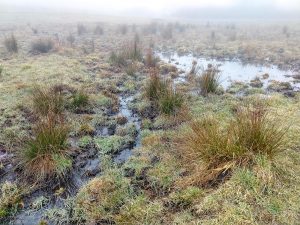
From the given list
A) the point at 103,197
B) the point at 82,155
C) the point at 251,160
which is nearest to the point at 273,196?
the point at 251,160

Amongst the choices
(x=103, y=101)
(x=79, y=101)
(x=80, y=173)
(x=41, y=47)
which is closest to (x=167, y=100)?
(x=103, y=101)

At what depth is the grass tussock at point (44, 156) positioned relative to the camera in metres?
5.94

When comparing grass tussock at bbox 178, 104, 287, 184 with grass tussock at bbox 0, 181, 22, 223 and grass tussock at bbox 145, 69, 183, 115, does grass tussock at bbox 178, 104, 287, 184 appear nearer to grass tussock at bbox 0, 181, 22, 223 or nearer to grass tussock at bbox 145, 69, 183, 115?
grass tussock at bbox 145, 69, 183, 115

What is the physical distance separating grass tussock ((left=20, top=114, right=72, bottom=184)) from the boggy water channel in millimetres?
306

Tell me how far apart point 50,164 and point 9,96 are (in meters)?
5.07

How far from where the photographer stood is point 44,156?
6039 millimetres

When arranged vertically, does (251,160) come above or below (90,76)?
above

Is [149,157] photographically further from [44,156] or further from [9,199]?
[9,199]

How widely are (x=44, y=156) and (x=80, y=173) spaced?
80cm

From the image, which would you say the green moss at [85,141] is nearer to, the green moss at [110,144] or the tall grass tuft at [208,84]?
the green moss at [110,144]

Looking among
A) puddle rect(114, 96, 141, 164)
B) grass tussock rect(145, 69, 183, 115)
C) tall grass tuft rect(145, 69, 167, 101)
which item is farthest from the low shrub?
grass tussock rect(145, 69, 183, 115)

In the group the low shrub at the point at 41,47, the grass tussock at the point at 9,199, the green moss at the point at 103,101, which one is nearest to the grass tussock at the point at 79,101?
the green moss at the point at 103,101

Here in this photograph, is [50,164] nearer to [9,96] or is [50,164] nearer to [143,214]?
[143,214]

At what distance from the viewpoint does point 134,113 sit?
31.2ft
